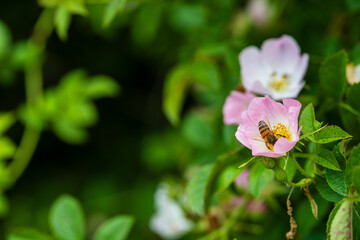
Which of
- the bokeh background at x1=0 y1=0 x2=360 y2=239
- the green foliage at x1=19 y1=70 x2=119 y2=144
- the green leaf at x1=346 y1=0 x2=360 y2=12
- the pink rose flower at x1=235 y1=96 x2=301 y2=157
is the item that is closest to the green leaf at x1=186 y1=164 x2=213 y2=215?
the pink rose flower at x1=235 y1=96 x2=301 y2=157

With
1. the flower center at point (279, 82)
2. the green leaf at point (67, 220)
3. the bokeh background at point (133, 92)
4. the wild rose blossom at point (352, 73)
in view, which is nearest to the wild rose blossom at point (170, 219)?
the bokeh background at point (133, 92)

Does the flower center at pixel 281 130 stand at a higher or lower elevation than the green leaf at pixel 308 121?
higher

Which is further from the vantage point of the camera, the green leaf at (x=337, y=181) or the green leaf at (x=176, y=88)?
the green leaf at (x=176, y=88)

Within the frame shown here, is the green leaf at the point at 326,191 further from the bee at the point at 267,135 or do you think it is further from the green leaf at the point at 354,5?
the green leaf at the point at 354,5

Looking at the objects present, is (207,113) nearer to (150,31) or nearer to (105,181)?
(150,31)

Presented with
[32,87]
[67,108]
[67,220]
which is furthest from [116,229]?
[32,87]

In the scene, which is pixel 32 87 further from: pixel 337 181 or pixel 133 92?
→ pixel 337 181

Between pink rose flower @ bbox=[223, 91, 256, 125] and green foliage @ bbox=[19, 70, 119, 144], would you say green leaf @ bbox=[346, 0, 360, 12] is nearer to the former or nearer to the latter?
pink rose flower @ bbox=[223, 91, 256, 125]

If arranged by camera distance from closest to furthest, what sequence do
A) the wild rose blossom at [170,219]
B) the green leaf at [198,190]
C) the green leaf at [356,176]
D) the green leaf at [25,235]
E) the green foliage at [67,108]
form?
the green leaf at [356,176], the green leaf at [198,190], the green leaf at [25,235], the wild rose blossom at [170,219], the green foliage at [67,108]
